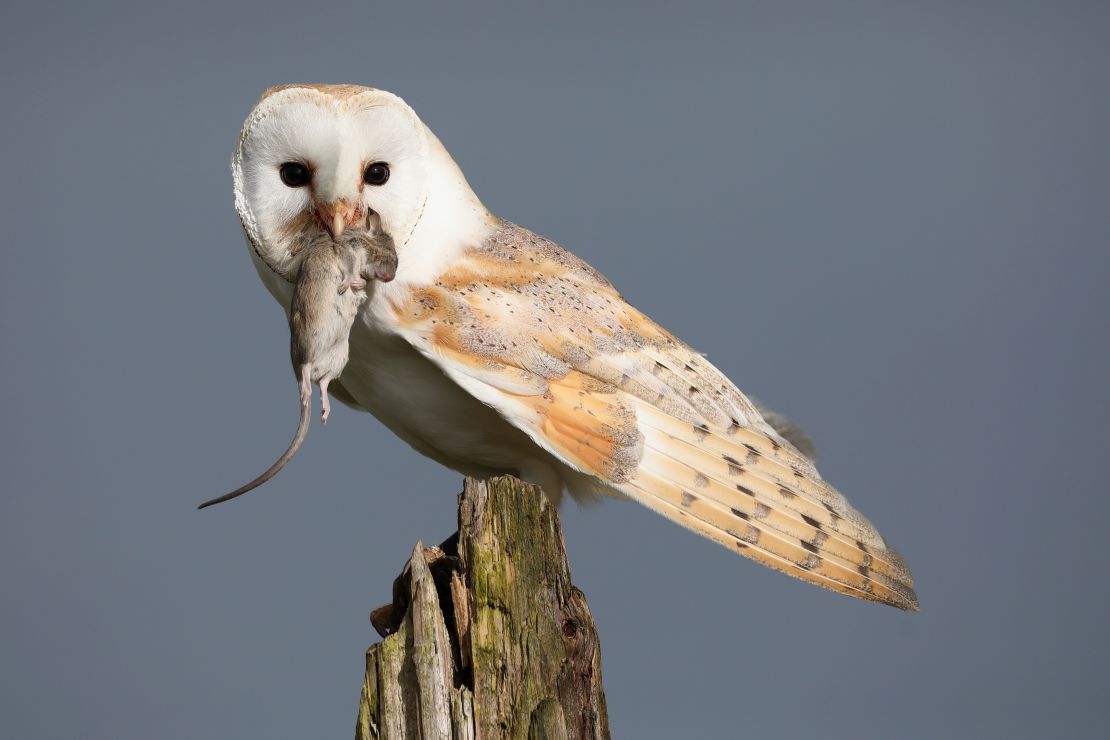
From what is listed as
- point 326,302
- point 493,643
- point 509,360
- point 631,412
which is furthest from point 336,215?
point 493,643

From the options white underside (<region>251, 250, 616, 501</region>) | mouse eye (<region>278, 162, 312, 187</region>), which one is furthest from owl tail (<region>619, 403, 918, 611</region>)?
mouse eye (<region>278, 162, 312, 187</region>)

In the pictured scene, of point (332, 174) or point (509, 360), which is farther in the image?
point (509, 360)

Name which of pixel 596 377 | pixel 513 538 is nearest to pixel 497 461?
pixel 596 377

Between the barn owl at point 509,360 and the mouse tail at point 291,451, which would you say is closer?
the mouse tail at point 291,451

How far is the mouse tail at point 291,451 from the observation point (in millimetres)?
2107

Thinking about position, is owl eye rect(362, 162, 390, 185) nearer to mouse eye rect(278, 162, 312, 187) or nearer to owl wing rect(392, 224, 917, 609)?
mouse eye rect(278, 162, 312, 187)

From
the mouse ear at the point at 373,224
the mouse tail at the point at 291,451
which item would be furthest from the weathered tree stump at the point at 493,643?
the mouse ear at the point at 373,224

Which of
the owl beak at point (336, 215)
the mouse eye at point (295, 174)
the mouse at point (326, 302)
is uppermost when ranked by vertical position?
the mouse eye at point (295, 174)

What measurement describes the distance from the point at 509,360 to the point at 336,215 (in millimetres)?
419

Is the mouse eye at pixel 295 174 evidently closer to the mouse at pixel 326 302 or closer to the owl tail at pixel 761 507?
the mouse at pixel 326 302

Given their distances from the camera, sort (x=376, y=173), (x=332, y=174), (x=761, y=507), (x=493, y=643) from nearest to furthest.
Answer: (x=493, y=643) → (x=332, y=174) → (x=376, y=173) → (x=761, y=507)

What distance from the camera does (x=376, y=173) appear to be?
8.13ft

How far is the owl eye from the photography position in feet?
8.08

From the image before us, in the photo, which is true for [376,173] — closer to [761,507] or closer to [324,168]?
[324,168]
